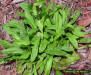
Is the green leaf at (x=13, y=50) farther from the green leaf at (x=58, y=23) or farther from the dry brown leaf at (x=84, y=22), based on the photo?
the dry brown leaf at (x=84, y=22)

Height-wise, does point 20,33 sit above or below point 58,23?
below

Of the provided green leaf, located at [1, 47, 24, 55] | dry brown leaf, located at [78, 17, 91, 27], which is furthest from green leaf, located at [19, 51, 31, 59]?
dry brown leaf, located at [78, 17, 91, 27]

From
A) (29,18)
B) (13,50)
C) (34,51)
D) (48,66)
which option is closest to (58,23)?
(29,18)

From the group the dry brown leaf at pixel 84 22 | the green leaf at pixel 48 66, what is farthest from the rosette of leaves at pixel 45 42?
A: the dry brown leaf at pixel 84 22

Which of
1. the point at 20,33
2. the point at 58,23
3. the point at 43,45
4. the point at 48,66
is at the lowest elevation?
the point at 48,66

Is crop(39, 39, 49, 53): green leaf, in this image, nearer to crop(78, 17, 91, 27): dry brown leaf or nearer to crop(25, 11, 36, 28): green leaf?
crop(25, 11, 36, 28): green leaf

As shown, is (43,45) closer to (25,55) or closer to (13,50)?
(25,55)

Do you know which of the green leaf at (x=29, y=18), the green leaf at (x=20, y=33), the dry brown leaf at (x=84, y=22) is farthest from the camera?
the dry brown leaf at (x=84, y=22)

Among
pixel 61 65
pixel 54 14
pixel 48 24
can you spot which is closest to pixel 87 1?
pixel 54 14
